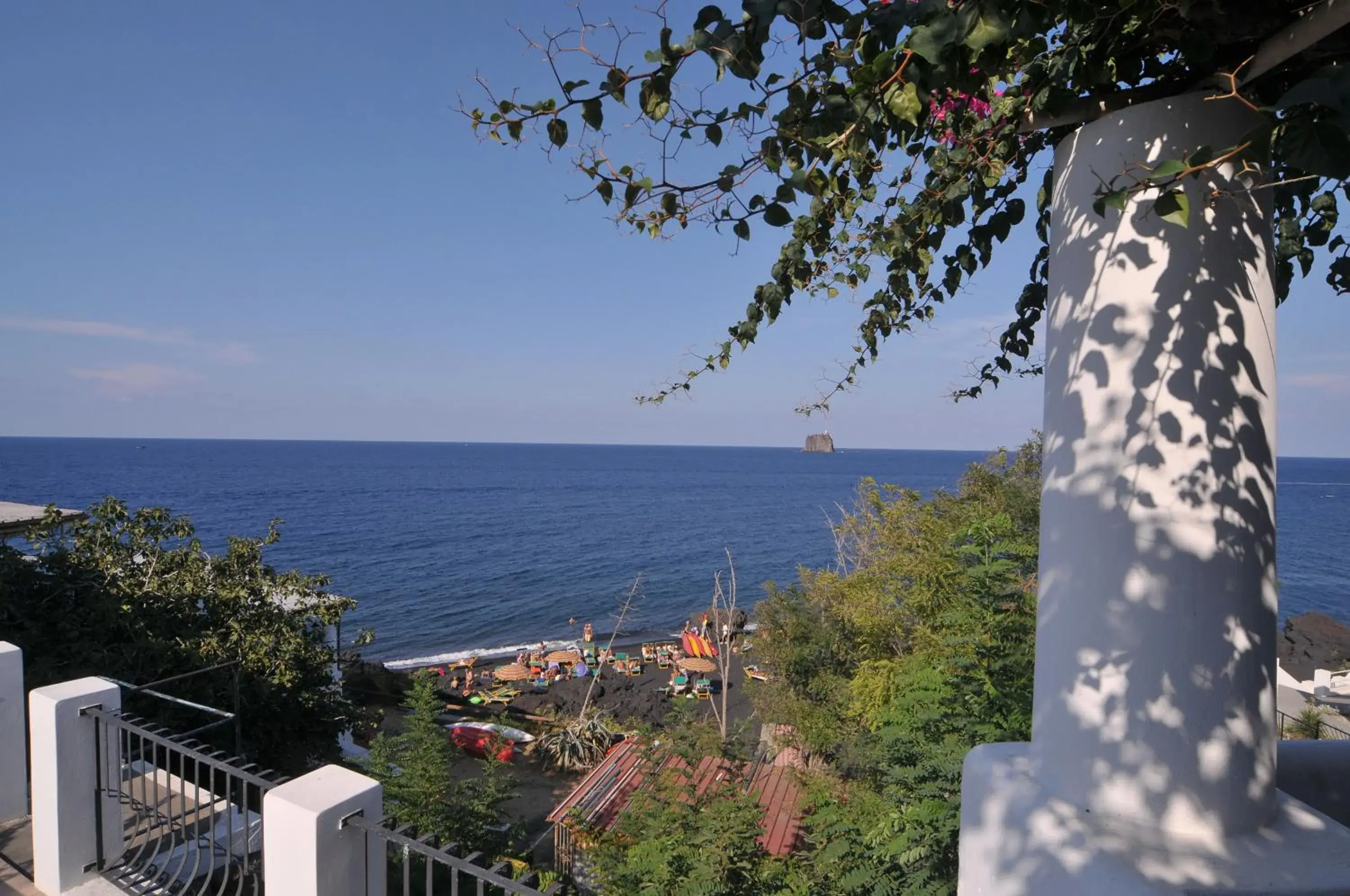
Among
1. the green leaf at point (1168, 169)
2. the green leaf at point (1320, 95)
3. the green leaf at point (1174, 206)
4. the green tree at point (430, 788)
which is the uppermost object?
the green leaf at point (1320, 95)

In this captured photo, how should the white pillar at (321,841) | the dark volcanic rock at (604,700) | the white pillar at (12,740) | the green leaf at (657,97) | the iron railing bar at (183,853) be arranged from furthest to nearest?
the dark volcanic rock at (604,700), the white pillar at (12,740), the iron railing bar at (183,853), the white pillar at (321,841), the green leaf at (657,97)

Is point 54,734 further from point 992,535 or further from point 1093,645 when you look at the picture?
point 992,535

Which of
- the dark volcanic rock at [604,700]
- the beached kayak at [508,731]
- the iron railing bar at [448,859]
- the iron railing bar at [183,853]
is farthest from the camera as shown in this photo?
the dark volcanic rock at [604,700]

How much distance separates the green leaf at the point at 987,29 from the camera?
1.26 m

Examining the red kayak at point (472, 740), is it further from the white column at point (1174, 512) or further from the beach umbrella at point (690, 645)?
the white column at point (1174, 512)

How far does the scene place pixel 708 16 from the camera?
59.3 inches

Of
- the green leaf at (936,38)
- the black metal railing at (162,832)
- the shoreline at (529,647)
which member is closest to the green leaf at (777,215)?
the green leaf at (936,38)

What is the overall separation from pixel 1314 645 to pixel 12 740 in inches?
1234

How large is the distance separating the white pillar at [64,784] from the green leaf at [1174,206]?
5105 mm

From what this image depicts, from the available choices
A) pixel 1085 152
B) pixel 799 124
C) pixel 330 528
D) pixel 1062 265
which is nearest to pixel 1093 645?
pixel 1062 265

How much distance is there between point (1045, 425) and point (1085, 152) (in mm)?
555

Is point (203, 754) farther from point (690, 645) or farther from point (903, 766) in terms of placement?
point (690, 645)

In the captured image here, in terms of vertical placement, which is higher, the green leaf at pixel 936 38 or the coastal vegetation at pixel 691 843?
the green leaf at pixel 936 38

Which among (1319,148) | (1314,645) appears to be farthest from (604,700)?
(1319,148)
